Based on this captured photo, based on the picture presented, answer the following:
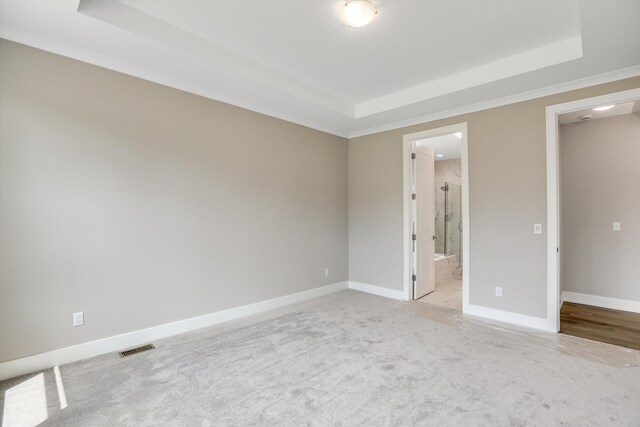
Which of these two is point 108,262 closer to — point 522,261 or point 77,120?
point 77,120

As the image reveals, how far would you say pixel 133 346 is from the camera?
2875 millimetres

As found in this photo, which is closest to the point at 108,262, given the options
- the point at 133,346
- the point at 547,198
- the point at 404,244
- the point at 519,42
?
the point at 133,346

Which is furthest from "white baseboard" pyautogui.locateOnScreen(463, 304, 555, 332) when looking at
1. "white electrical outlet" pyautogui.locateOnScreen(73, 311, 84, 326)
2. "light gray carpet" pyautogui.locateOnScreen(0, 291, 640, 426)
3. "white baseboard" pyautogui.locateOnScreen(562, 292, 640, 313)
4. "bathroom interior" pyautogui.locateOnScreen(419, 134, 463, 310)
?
"white electrical outlet" pyautogui.locateOnScreen(73, 311, 84, 326)

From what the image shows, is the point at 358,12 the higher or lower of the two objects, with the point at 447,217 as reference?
higher

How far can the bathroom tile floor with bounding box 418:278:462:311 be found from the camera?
435 cm

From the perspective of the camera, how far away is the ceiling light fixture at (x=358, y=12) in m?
2.23

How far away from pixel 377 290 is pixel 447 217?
10.3ft

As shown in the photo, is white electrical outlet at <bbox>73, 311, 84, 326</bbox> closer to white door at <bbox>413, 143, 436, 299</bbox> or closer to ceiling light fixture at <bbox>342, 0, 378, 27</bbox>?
ceiling light fixture at <bbox>342, 0, 378, 27</bbox>

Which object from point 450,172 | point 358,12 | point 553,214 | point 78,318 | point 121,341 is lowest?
point 121,341

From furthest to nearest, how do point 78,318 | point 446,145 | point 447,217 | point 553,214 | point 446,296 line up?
point 447,217 → point 446,145 → point 446,296 → point 553,214 → point 78,318

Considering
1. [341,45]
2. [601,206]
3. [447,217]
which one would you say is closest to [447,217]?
[447,217]

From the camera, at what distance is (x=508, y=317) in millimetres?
3541

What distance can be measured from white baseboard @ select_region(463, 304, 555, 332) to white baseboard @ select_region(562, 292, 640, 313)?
1.62 metres

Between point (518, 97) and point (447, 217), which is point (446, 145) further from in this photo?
point (518, 97)
